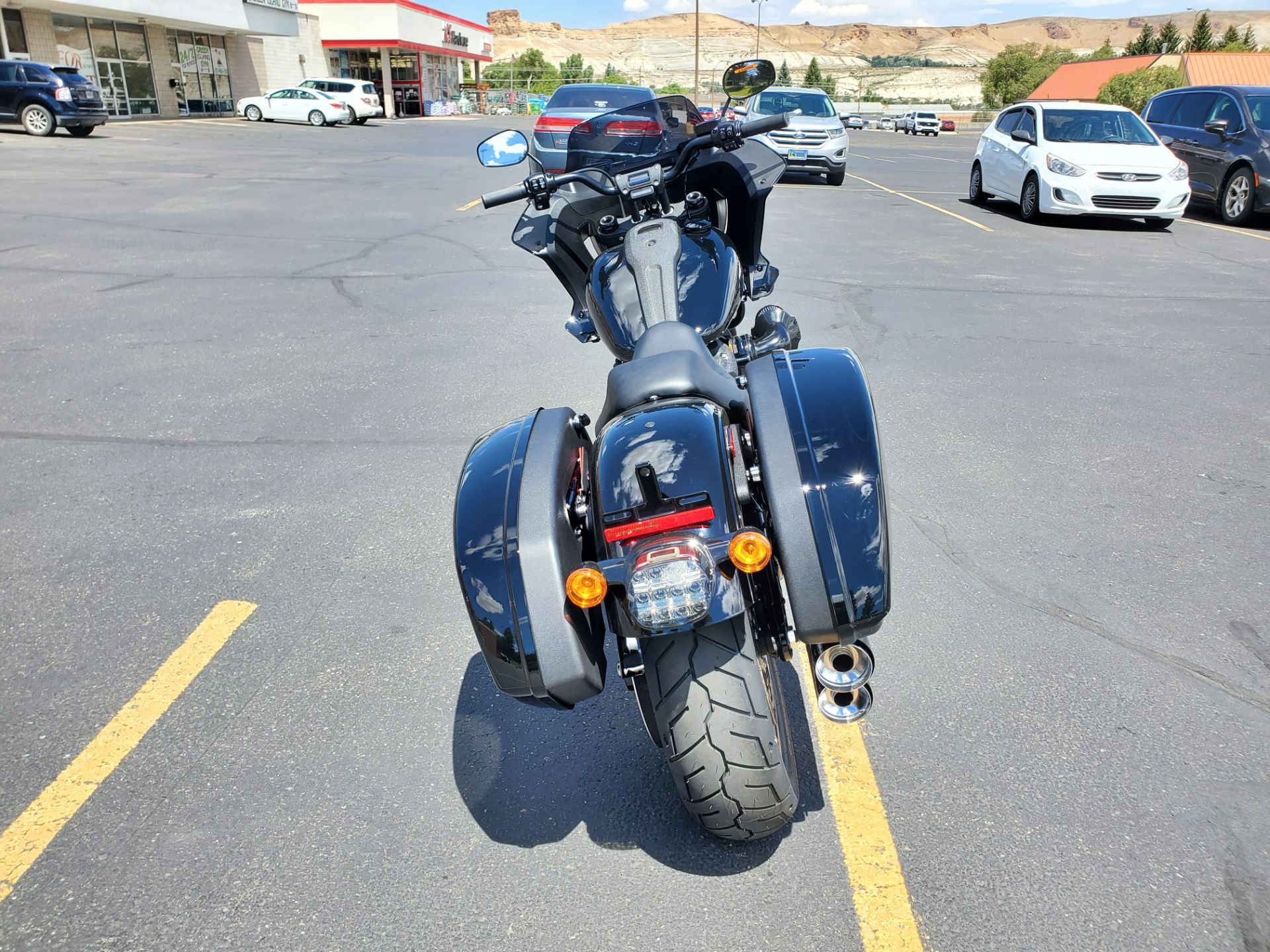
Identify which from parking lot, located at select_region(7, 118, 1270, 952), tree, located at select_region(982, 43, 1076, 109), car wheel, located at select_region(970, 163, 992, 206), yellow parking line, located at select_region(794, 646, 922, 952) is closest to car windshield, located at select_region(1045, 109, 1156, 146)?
car wheel, located at select_region(970, 163, 992, 206)

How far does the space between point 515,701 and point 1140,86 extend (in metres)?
43.1

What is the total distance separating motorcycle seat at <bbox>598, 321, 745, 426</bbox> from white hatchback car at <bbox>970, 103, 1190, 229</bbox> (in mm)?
11873

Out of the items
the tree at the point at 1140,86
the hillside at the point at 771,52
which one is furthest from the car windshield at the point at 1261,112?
the hillside at the point at 771,52

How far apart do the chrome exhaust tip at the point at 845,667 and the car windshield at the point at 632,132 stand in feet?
9.54

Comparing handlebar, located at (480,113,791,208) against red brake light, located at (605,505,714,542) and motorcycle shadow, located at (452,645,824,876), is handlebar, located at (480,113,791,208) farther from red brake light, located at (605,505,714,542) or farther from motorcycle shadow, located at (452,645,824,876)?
red brake light, located at (605,505,714,542)

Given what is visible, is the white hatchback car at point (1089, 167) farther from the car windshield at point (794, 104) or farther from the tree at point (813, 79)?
the tree at point (813, 79)

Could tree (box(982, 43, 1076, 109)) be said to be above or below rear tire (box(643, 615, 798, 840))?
above

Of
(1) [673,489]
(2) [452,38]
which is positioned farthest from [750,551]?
(2) [452,38]

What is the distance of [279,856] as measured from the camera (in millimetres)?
2420

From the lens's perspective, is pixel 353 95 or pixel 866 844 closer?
pixel 866 844

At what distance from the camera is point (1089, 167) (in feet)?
40.1

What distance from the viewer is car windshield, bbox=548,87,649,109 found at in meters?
14.2

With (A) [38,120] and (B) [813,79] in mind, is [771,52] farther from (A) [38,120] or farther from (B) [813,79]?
(A) [38,120]

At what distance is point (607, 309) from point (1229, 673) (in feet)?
8.14
